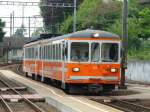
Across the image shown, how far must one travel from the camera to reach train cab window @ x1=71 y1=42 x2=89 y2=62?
24.8 meters

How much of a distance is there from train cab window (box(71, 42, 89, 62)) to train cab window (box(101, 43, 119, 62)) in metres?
0.68

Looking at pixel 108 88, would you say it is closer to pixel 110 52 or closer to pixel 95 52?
pixel 110 52

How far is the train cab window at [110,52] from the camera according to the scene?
82.0ft

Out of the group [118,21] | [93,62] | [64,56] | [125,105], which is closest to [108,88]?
[93,62]

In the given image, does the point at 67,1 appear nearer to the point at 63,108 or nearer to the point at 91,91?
the point at 91,91

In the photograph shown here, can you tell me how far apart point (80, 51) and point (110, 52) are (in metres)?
1.28

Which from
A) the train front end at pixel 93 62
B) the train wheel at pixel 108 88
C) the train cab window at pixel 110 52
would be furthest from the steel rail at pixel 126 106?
the train wheel at pixel 108 88

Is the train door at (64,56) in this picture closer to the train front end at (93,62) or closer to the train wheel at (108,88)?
the train front end at (93,62)

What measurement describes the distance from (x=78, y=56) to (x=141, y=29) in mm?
28838

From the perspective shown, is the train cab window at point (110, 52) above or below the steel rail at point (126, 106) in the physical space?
above

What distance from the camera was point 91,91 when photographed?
1008 inches

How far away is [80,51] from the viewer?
2503cm

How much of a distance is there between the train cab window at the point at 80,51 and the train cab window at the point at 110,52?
0.68 m

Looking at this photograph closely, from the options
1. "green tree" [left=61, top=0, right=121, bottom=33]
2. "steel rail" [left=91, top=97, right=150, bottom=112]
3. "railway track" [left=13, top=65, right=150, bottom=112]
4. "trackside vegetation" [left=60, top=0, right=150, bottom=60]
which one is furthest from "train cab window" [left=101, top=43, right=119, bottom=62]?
"green tree" [left=61, top=0, right=121, bottom=33]
